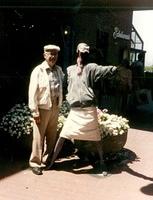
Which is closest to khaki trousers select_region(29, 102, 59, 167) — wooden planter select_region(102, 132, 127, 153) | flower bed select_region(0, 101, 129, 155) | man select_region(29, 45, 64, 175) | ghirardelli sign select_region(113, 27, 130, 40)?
man select_region(29, 45, 64, 175)

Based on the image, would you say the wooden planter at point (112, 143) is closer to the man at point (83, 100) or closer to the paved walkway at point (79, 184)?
the paved walkway at point (79, 184)

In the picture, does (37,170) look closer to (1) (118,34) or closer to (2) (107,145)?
(2) (107,145)

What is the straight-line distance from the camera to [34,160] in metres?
6.98

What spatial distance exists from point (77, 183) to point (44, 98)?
1.35 metres

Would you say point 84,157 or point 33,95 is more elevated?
point 33,95

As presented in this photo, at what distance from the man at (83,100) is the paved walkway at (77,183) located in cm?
32

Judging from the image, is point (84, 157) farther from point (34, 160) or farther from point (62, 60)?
point (62, 60)

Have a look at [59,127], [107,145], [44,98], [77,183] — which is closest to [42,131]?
[44,98]

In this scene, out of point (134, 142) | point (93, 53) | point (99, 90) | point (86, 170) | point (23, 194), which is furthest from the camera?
point (93, 53)

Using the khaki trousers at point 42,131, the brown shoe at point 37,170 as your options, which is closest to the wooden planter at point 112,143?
the khaki trousers at point 42,131

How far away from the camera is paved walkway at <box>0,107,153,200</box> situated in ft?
19.9

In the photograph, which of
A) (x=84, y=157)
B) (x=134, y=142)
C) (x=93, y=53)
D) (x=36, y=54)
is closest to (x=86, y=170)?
(x=84, y=157)

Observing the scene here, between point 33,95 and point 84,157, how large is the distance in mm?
1692

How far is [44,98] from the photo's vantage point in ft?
22.2
